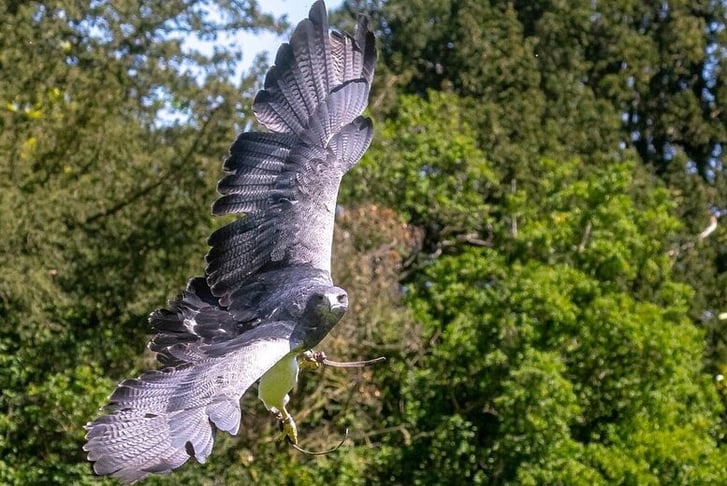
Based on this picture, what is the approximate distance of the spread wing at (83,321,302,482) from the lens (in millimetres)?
6359

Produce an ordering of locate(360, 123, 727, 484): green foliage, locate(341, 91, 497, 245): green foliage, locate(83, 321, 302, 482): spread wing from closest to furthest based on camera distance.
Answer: locate(83, 321, 302, 482): spread wing → locate(360, 123, 727, 484): green foliage → locate(341, 91, 497, 245): green foliage

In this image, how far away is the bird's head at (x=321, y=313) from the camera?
774 centimetres

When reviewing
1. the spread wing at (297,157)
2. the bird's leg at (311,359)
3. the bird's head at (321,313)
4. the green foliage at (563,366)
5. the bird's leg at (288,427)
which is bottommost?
the green foliage at (563,366)

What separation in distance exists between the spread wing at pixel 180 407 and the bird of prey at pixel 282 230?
2 centimetres

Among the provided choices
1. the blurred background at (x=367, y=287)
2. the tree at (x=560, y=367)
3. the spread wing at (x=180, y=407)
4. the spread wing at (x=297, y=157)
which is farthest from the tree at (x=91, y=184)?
the spread wing at (x=180, y=407)

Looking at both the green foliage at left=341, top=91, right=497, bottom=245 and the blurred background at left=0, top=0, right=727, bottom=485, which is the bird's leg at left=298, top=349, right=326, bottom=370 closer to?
the blurred background at left=0, top=0, right=727, bottom=485

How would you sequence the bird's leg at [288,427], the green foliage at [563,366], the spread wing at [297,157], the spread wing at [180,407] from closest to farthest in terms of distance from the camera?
the spread wing at [180,407]
the bird's leg at [288,427]
the spread wing at [297,157]
the green foliage at [563,366]

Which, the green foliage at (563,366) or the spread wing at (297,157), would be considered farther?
the green foliage at (563,366)

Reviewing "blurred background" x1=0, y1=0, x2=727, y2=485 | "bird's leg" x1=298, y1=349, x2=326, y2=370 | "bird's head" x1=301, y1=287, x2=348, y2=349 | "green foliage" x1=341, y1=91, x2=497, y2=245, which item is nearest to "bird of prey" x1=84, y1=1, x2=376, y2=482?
"bird's head" x1=301, y1=287, x2=348, y2=349

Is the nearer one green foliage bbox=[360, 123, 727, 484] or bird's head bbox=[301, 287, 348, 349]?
bird's head bbox=[301, 287, 348, 349]

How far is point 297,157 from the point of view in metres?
8.87

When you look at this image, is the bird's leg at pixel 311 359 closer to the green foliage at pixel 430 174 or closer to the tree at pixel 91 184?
the tree at pixel 91 184

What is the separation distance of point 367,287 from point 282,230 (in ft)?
24.0

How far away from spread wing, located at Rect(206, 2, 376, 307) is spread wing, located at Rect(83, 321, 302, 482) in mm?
1012
